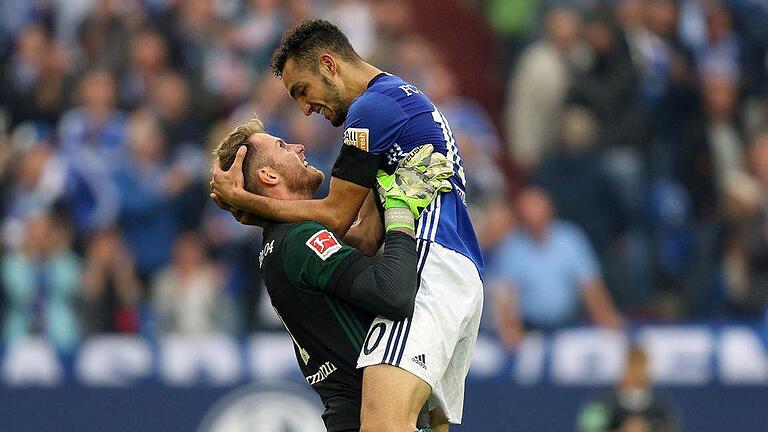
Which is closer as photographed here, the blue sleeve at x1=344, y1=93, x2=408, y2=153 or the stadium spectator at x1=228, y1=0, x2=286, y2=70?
the blue sleeve at x1=344, y1=93, x2=408, y2=153

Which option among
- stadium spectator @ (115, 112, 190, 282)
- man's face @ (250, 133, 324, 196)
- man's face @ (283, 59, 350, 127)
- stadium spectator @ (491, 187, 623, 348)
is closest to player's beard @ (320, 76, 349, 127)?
man's face @ (283, 59, 350, 127)

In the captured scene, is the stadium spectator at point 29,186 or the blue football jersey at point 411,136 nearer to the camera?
the blue football jersey at point 411,136

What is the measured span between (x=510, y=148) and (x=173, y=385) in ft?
12.7

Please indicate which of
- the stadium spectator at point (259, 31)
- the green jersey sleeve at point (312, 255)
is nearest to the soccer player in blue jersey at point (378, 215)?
the green jersey sleeve at point (312, 255)

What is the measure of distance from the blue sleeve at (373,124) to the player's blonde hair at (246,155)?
0.43 metres

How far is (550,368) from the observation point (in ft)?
35.6

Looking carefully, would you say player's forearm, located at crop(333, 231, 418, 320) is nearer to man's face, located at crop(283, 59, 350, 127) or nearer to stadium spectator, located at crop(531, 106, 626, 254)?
man's face, located at crop(283, 59, 350, 127)

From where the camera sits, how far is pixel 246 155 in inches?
219

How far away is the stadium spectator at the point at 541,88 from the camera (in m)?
12.0

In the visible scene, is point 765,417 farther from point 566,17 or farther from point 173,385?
point 173,385

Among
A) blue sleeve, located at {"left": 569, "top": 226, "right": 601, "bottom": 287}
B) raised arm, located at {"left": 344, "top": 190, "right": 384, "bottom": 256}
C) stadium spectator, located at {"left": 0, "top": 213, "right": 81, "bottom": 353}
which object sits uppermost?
blue sleeve, located at {"left": 569, "top": 226, "right": 601, "bottom": 287}

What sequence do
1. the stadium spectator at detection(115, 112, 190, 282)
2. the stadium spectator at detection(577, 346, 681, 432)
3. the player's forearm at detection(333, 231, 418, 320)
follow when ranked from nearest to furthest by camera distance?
1. the player's forearm at detection(333, 231, 418, 320)
2. the stadium spectator at detection(577, 346, 681, 432)
3. the stadium spectator at detection(115, 112, 190, 282)

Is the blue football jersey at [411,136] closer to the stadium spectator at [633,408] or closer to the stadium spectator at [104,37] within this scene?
the stadium spectator at [633,408]

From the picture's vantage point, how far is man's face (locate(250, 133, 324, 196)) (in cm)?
554
